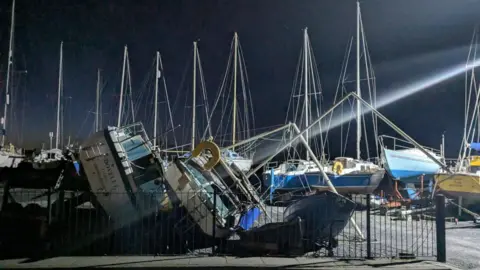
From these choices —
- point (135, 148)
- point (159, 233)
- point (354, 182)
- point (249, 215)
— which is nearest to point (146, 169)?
point (135, 148)

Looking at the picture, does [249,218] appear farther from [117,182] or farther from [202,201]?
[117,182]

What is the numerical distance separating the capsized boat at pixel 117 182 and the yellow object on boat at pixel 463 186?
41.3 ft

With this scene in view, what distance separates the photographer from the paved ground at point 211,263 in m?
8.31

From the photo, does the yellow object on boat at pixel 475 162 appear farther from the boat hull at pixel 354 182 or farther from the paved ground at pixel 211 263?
the paved ground at pixel 211 263

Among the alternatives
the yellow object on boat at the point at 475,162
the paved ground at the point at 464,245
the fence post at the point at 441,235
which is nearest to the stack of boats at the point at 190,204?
the fence post at the point at 441,235

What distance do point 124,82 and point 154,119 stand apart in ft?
17.9

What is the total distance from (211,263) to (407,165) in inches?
767

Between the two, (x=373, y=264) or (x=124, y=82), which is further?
(x=124, y=82)

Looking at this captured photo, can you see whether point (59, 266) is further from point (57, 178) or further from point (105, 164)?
point (57, 178)

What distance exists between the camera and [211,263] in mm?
8570

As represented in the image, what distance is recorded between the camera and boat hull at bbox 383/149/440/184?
24.2m

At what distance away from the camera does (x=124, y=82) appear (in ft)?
128

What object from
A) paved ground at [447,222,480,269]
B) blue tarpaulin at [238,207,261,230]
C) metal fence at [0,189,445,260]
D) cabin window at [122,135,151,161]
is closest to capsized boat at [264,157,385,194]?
paved ground at [447,222,480,269]

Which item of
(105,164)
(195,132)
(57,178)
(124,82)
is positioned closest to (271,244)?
(105,164)
